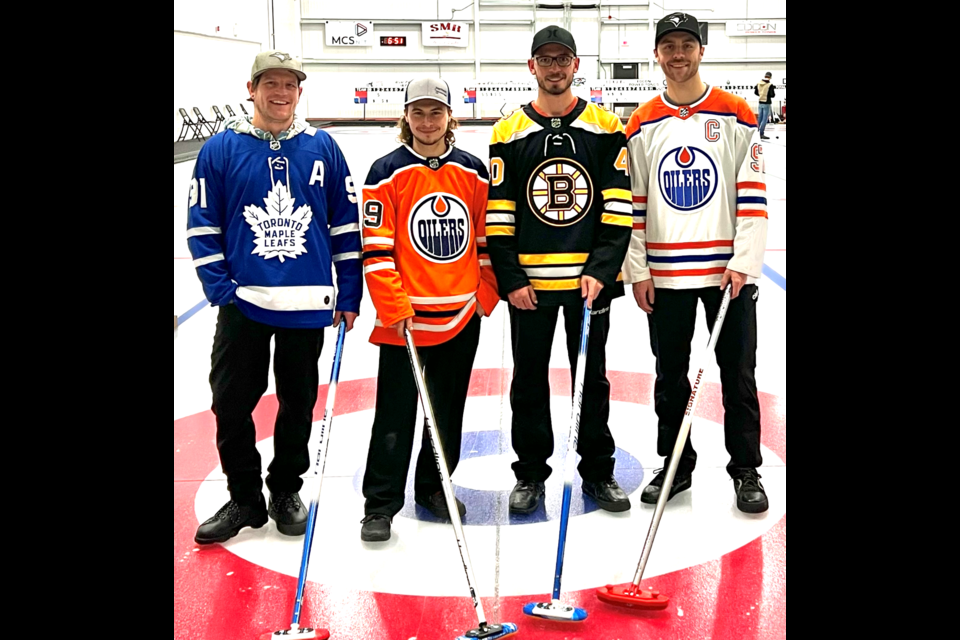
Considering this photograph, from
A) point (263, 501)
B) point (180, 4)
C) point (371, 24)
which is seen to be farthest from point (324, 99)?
point (263, 501)

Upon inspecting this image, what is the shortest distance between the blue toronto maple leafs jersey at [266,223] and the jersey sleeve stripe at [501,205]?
0.50 m

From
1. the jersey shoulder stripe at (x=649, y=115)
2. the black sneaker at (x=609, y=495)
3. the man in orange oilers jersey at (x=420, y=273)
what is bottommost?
the black sneaker at (x=609, y=495)

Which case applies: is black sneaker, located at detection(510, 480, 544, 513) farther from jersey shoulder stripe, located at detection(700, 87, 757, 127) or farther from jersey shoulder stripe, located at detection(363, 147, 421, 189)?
jersey shoulder stripe, located at detection(700, 87, 757, 127)

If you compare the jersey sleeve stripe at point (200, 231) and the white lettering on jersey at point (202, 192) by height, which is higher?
the white lettering on jersey at point (202, 192)

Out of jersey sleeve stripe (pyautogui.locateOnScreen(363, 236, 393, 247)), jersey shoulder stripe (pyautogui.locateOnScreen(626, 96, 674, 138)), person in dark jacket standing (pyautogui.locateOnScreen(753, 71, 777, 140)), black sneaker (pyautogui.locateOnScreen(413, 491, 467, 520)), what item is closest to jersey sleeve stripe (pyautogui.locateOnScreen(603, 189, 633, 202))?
jersey shoulder stripe (pyautogui.locateOnScreen(626, 96, 674, 138))

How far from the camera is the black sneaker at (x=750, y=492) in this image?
3.36 metres

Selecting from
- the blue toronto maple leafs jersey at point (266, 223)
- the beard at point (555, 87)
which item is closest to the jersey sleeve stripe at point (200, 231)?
the blue toronto maple leafs jersey at point (266, 223)

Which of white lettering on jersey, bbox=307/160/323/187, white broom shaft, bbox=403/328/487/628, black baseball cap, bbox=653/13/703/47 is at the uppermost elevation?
black baseball cap, bbox=653/13/703/47

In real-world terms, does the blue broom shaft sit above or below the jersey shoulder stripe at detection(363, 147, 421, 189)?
below

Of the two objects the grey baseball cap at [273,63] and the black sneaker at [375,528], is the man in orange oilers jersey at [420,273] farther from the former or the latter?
the grey baseball cap at [273,63]

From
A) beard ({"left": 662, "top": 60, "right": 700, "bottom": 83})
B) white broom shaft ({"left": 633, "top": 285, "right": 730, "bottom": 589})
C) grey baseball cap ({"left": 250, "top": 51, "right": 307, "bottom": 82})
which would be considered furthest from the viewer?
beard ({"left": 662, "top": 60, "right": 700, "bottom": 83})

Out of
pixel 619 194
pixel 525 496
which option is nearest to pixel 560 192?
pixel 619 194

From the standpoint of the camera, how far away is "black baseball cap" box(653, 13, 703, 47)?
314 centimetres

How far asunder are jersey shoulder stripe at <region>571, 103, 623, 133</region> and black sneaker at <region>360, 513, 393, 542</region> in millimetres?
1530
